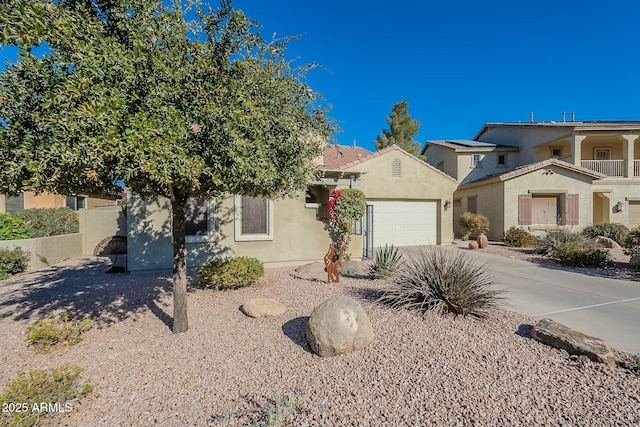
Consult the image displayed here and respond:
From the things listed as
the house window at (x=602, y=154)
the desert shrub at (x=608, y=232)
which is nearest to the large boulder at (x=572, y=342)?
the desert shrub at (x=608, y=232)

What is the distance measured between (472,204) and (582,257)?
9989mm

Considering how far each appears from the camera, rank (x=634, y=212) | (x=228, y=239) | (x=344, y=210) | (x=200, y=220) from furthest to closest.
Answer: (x=634, y=212) → (x=228, y=239) → (x=200, y=220) → (x=344, y=210)

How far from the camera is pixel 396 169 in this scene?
1480 cm

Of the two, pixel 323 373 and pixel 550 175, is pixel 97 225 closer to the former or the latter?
pixel 323 373

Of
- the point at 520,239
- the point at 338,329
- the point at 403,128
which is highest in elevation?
the point at 403,128

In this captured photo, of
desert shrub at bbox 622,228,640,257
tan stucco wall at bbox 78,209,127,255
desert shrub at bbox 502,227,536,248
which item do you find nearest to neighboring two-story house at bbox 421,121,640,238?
desert shrub at bbox 502,227,536,248

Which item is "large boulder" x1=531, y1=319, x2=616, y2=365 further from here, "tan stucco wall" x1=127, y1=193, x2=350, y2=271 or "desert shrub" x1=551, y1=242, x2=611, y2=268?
"desert shrub" x1=551, y1=242, x2=611, y2=268

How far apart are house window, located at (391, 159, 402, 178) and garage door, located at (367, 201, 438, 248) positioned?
4.40 ft

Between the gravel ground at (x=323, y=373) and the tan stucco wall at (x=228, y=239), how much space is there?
291 centimetres

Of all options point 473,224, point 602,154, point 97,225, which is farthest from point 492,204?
point 97,225

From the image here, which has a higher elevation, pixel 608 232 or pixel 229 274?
pixel 608 232

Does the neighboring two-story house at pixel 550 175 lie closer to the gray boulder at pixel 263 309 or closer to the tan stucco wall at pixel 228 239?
the tan stucco wall at pixel 228 239

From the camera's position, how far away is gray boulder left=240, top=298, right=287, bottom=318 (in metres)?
5.38

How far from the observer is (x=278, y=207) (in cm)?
970
